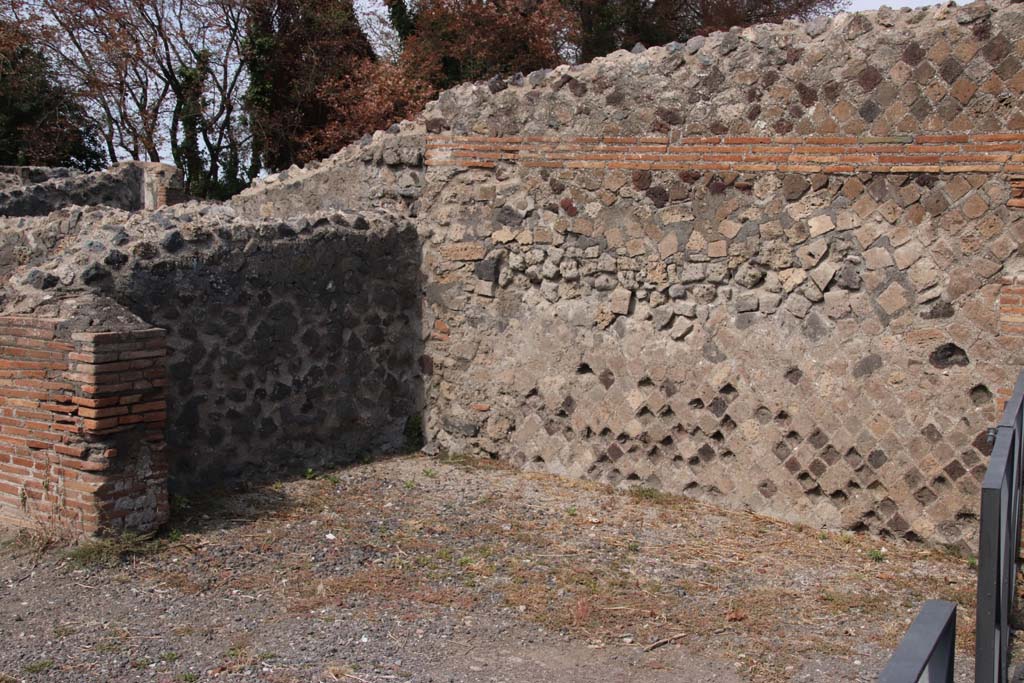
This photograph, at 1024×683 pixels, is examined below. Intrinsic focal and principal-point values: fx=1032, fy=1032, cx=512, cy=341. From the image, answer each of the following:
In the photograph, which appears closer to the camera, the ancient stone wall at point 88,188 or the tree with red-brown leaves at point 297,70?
the ancient stone wall at point 88,188

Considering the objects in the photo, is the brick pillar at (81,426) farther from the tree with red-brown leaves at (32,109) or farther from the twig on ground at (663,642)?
the tree with red-brown leaves at (32,109)

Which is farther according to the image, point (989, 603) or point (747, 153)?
point (747, 153)

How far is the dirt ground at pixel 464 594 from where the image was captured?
4336 millimetres

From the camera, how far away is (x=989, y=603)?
2.70 m

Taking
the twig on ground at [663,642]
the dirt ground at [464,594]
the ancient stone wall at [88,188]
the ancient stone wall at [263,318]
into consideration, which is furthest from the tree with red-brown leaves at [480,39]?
the twig on ground at [663,642]

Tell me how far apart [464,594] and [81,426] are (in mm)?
2222

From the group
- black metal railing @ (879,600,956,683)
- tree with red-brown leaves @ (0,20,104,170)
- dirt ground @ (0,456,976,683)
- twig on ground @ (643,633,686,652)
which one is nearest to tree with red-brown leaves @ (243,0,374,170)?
tree with red-brown leaves @ (0,20,104,170)

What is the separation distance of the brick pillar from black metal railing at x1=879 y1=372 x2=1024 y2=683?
4235 mm

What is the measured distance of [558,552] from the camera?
5801mm

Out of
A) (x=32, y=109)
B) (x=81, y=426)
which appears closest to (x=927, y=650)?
(x=81, y=426)

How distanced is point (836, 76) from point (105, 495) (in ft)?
15.5

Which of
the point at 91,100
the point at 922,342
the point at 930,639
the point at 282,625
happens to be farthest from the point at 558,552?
the point at 91,100

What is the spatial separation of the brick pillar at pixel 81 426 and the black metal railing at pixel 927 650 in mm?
4548

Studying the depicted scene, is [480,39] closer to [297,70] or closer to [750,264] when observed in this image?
[297,70]
